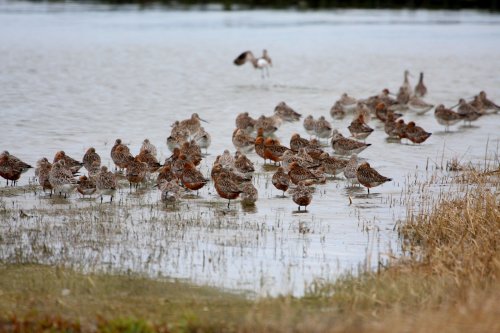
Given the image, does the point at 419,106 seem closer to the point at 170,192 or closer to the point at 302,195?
the point at 302,195

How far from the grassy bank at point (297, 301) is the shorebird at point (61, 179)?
12.1 feet

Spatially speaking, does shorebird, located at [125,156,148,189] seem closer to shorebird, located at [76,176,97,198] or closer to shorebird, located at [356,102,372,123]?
shorebird, located at [76,176,97,198]

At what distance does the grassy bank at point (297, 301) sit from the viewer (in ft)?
25.7

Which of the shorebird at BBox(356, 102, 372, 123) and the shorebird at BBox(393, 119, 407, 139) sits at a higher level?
the shorebird at BBox(393, 119, 407, 139)

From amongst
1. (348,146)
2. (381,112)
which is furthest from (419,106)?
(348,146)

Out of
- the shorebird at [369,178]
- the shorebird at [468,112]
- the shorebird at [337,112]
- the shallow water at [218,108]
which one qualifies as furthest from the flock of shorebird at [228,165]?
the shorebird at [468,112]

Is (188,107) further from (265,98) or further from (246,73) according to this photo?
(246,73)

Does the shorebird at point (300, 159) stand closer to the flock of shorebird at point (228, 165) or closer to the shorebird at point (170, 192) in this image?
the flock of shorebird at point (228, 165)

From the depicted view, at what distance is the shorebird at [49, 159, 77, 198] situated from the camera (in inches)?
548

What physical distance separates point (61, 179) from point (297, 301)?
19.4ft

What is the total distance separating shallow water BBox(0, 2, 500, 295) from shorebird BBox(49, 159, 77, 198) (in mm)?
334

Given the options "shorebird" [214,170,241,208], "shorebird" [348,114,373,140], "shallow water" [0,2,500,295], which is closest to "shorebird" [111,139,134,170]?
"shallow water" [0,2,500,295]

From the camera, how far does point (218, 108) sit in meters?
27.0

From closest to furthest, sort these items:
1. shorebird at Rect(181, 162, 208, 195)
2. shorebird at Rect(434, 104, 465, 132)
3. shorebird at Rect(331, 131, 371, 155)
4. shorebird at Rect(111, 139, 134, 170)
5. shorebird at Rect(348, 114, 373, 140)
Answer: shorebird at Rect(181, 162, 208, 195)
shorebird at Rect(111, 139, 134, 170)
shorebird at Rect(331, 131, 371, 155)
shorebird at Rect(348, 114, 373, 140)
shorebird at Rect(434, 104, 465, 132)
